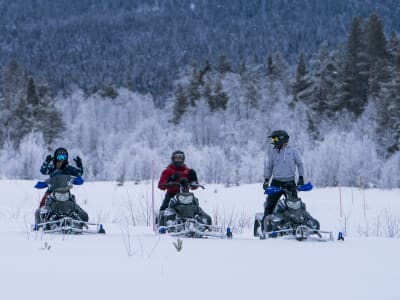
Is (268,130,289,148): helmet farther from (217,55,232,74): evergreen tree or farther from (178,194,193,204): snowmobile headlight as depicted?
(217,55,232,74): evergreen tree

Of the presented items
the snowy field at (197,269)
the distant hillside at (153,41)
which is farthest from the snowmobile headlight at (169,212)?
the distant hillside at (153,41)

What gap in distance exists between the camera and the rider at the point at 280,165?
9.36 meters

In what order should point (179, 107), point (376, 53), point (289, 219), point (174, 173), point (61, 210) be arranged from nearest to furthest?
1. point (289, 219)
2. point (61, 210)
3. point (174, 173)
4. point (376, 53)
5. point (179, 107)

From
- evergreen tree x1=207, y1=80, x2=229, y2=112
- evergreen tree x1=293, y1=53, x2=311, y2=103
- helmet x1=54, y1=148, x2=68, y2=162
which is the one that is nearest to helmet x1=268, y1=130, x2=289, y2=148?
helmet x1=54, y1=148, x2=68, y2=162

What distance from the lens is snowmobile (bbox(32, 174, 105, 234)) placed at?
8.73m

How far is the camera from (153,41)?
150m

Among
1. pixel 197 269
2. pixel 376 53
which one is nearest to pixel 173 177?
pixel 197 269

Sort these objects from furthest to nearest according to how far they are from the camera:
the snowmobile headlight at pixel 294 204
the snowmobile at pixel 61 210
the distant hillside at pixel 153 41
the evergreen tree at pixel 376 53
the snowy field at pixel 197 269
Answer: the distant hillside at pixel 153 41 < the evergreen tree at pixel 376 53 < the snowmobile headlight at pixel 294 204 < the snowmobile at pixel 61 210 < the snowy field at pixel 197 269

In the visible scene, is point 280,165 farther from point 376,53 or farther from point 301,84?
point 301,84

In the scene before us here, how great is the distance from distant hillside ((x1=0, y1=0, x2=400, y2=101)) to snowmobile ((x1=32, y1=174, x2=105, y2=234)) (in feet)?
272

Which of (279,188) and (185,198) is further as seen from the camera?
(185,198)

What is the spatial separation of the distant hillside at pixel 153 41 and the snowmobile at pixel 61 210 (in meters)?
82.9

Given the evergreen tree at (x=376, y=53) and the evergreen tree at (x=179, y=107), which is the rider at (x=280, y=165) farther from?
the evergreen tree at (x=179, y=107)

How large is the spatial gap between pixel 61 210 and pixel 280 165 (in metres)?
3.80
